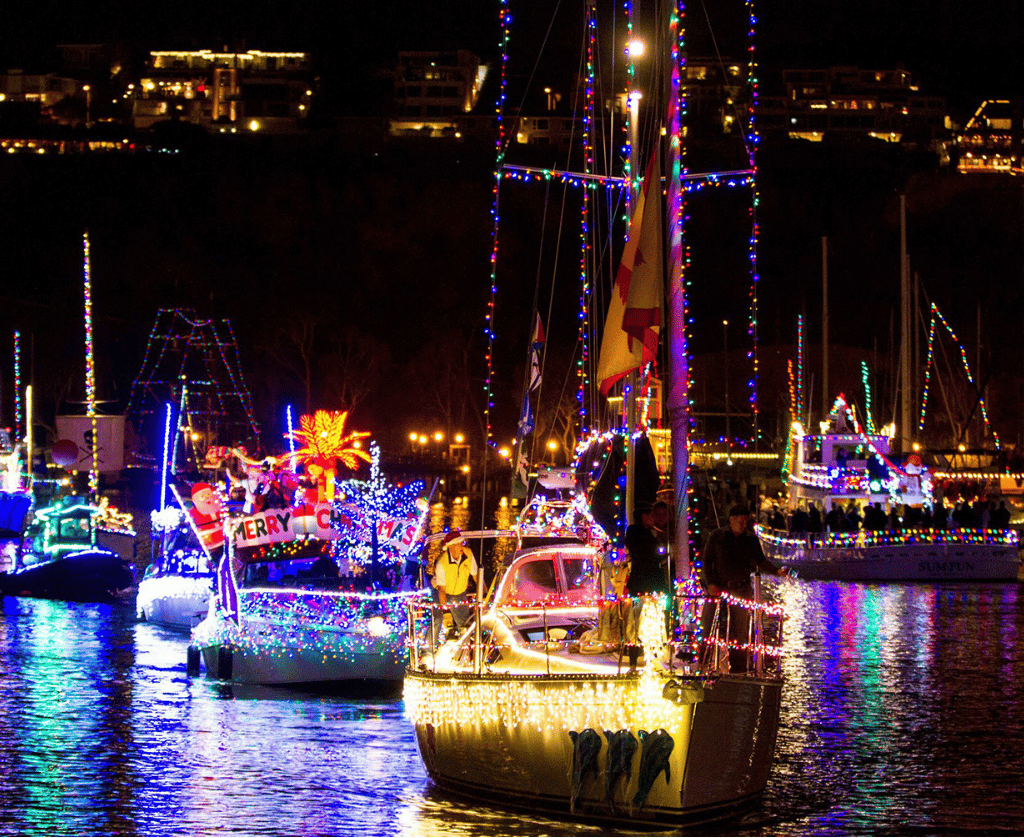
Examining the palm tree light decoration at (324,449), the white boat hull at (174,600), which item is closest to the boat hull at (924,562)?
the white boat hull at (174,600)

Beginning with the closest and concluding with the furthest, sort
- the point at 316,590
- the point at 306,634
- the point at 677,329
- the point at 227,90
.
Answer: the point at 677,329 → the point at 316,590 → the point at 306,634 → the point at 227,90

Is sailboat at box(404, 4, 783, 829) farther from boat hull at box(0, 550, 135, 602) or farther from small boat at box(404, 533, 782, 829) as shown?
boat hull at box(0, 550, 135, 602)

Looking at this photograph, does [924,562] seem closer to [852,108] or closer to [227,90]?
[852,108]

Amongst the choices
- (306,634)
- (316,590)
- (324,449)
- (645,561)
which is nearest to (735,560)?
(645,561)

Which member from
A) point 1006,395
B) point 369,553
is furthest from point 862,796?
point 1006,395

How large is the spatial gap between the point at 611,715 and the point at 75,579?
74.5 feet

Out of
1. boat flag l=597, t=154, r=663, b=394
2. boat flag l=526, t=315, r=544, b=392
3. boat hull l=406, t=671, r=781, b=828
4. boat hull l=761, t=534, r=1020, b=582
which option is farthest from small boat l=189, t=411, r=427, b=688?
boat hull l=761, t=534, r=1020, b=582

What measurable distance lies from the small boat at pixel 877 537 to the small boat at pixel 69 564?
17.3m

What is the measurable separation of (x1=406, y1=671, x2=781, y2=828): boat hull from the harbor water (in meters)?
0.26

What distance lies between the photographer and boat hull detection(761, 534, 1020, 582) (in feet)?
118

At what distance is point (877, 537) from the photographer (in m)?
36.7

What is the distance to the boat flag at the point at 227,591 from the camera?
19234mm

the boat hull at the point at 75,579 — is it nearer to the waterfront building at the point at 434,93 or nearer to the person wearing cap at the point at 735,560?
the person wearing cap at the point at 735,560

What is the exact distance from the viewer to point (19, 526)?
4112cm
